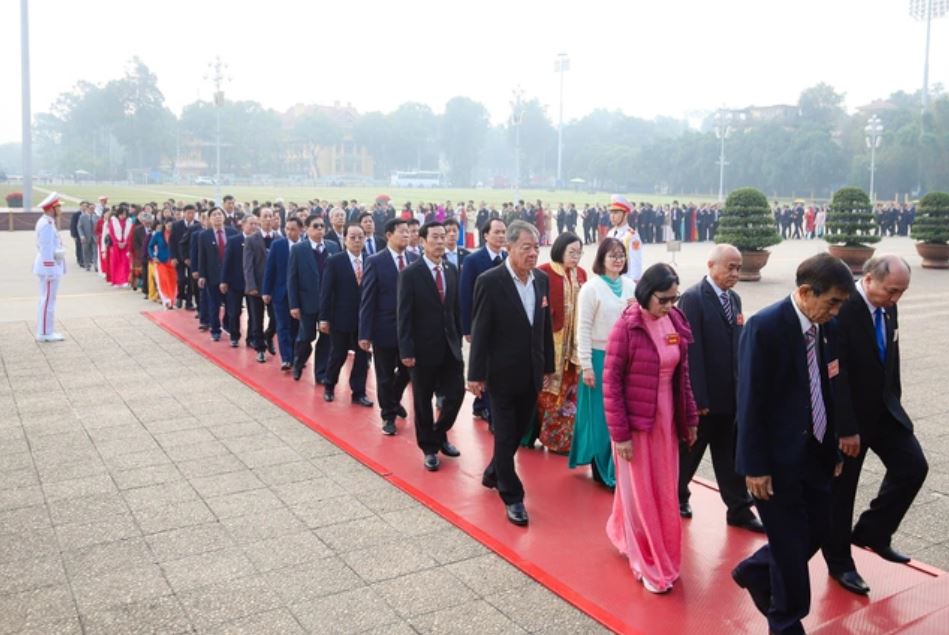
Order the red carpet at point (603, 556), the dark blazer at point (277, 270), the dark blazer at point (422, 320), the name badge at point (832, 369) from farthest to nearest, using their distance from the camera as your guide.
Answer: the dark blazer at point (277, 270) → the dark blazer at point (422, 320) → the red carpet at point (603, 556) → the name badge at point (832, 369)

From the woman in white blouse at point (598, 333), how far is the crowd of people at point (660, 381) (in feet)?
0.04

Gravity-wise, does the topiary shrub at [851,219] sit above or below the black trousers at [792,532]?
above

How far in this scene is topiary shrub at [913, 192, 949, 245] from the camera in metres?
20.6

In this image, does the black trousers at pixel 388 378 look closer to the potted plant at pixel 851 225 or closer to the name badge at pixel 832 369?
the name badge at pixel 832 369

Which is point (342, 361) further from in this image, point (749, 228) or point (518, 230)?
point (749, 228)

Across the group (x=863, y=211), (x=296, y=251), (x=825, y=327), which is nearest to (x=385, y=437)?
(x=296, y=251)

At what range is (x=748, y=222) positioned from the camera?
17.4m

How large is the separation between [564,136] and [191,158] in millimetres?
46091

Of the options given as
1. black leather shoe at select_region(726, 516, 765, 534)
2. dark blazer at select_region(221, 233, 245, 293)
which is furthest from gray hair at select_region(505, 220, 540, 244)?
dark blazer at select_region(221, 233, 245, 293)

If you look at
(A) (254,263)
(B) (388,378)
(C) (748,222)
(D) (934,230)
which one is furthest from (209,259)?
(D) (934,230)

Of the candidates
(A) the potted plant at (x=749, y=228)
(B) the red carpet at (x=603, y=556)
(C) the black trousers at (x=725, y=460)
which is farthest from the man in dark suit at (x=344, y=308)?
(A) the potted plant at (x=749, y=228)

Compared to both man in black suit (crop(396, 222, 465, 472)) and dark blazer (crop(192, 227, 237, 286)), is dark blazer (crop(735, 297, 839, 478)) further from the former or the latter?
dark blazer (crop(192, 227, 237, 286))

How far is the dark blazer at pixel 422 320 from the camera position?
575cm

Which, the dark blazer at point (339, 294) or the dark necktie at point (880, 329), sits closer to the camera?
the dark necktie at point (880, 329)
